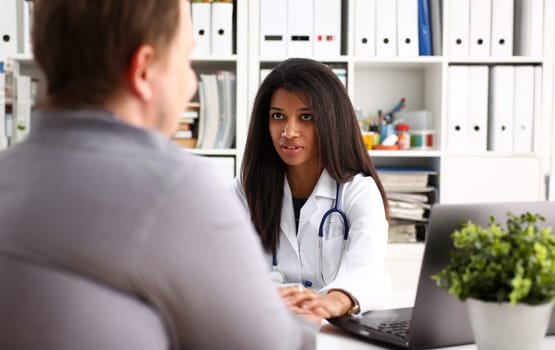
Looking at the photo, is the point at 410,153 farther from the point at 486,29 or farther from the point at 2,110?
the point at 2,110

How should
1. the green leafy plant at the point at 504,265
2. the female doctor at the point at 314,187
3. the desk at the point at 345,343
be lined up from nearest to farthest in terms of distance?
the green leafy plant at the point at 504,265, the desk at the point at 345,343, the female doctor at the point at 314,187

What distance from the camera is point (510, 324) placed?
3.26 feet

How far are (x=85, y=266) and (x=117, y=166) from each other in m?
0.10

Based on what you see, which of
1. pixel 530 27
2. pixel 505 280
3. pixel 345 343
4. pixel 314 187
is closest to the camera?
pixel 505 280

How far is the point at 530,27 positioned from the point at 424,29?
44 centimetres

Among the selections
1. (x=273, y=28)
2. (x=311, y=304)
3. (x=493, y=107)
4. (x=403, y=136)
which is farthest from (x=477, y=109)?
(x=311, y=304)

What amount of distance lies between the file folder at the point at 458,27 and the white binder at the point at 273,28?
27.6 inches

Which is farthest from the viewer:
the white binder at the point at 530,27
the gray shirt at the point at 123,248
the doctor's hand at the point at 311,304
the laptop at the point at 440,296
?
the white binder at the point at 530,27

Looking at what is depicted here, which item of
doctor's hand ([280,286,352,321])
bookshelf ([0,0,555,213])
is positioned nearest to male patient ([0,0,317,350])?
doctor's hand ([280,286,352,321])

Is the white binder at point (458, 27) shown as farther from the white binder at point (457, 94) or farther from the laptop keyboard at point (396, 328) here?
the laptop keyboard at point (396, 328)

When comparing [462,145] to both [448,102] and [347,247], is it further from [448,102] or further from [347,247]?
[347,247]

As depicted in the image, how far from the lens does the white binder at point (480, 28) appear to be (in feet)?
9.34

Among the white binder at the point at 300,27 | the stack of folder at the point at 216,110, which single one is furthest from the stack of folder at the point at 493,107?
the stack of folder at the point at 216,110

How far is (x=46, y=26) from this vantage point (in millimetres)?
704
